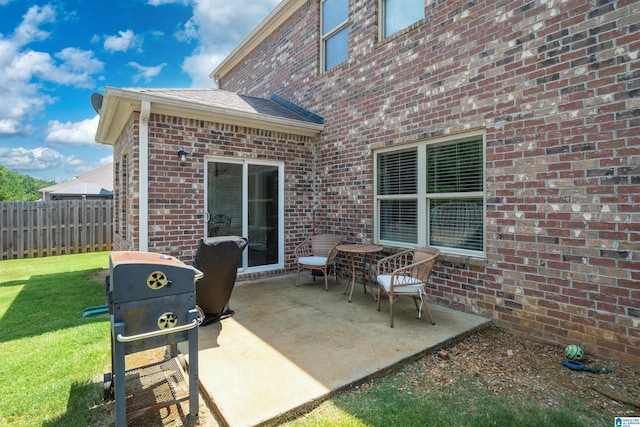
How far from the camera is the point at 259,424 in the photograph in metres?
2.08

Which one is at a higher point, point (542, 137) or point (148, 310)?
point (542, 137)

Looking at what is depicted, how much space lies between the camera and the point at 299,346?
3232 millimetres

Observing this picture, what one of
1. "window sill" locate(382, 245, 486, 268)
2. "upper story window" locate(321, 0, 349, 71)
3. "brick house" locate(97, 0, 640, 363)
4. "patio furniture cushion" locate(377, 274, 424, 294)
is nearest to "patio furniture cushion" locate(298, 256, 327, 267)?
"brick house" locate(97, 0, 640, 363)

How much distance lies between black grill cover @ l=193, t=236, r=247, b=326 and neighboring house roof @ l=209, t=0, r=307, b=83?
646 cm

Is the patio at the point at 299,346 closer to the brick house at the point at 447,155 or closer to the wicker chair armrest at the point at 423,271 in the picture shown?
the wicker chair armrest at the point at 423,271

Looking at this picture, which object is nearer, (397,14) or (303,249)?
(397,14)

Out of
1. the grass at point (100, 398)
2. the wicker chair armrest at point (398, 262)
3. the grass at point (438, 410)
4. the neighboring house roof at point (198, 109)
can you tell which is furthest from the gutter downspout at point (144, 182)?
the grass at point (438, 410)

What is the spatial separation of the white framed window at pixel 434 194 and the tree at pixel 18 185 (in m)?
42.4

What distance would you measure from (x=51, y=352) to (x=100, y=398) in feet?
4.26

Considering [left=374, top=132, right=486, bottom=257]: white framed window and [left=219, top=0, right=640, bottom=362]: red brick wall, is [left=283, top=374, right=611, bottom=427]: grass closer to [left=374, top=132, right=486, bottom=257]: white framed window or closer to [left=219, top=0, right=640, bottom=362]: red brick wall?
[left=219, top=0, right=640, bottom=362]: red brick wall

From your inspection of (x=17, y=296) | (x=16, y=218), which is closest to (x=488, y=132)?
(x=17, y=296)

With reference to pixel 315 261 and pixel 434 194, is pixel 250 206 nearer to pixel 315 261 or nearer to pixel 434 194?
pixel 315 261

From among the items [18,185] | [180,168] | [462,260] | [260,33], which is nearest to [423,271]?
Answer: [462,260]

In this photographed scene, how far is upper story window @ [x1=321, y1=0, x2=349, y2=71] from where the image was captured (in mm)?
6395
